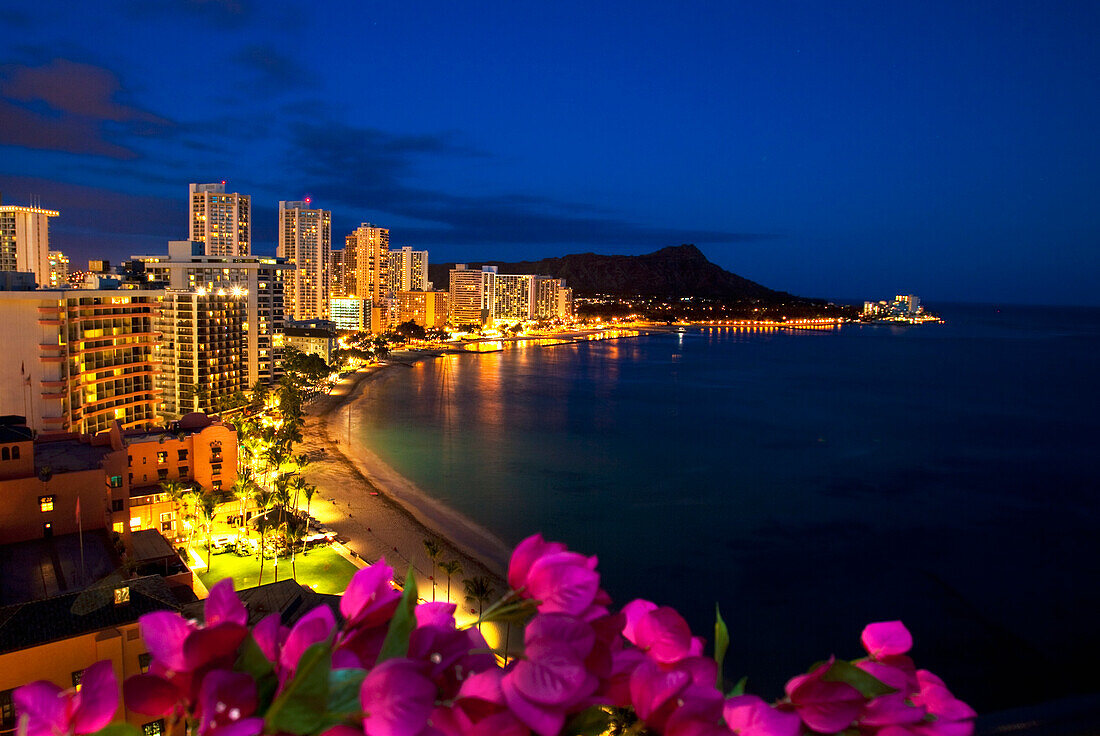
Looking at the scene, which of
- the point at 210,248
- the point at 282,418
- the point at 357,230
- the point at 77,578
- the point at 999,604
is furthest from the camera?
the point at 357,230

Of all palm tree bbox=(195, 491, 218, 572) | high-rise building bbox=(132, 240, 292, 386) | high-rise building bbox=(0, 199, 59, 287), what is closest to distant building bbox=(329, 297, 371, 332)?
high-rise building bbox=(0, 199, 59, 287)

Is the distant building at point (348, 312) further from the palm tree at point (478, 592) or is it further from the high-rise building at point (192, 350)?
the palm tree at point (478, 592)

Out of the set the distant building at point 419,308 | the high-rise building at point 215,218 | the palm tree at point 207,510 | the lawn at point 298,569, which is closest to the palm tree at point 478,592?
the lawn at point 298,569

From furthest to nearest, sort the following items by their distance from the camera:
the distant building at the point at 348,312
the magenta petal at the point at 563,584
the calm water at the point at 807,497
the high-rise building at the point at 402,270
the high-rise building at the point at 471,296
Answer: the high-rise building at the point at 402,270 < the high-rise building at the point at 471,296 < the distant building at the point at 348,312 < the calm water at the point at 807,497 < the magenta petal at the point at 563,584

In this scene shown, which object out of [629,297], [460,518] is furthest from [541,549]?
[629,297]

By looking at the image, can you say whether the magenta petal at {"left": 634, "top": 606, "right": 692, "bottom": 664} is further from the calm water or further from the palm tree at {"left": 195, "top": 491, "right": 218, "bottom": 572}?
the palm tree at {"left": 195, "top": 491, "right": 218, "bottom": 572}

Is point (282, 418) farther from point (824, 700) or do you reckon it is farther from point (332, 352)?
point (824, 700)

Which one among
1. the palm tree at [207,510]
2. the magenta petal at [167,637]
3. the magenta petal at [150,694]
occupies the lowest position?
the palm tree at [207,510]
